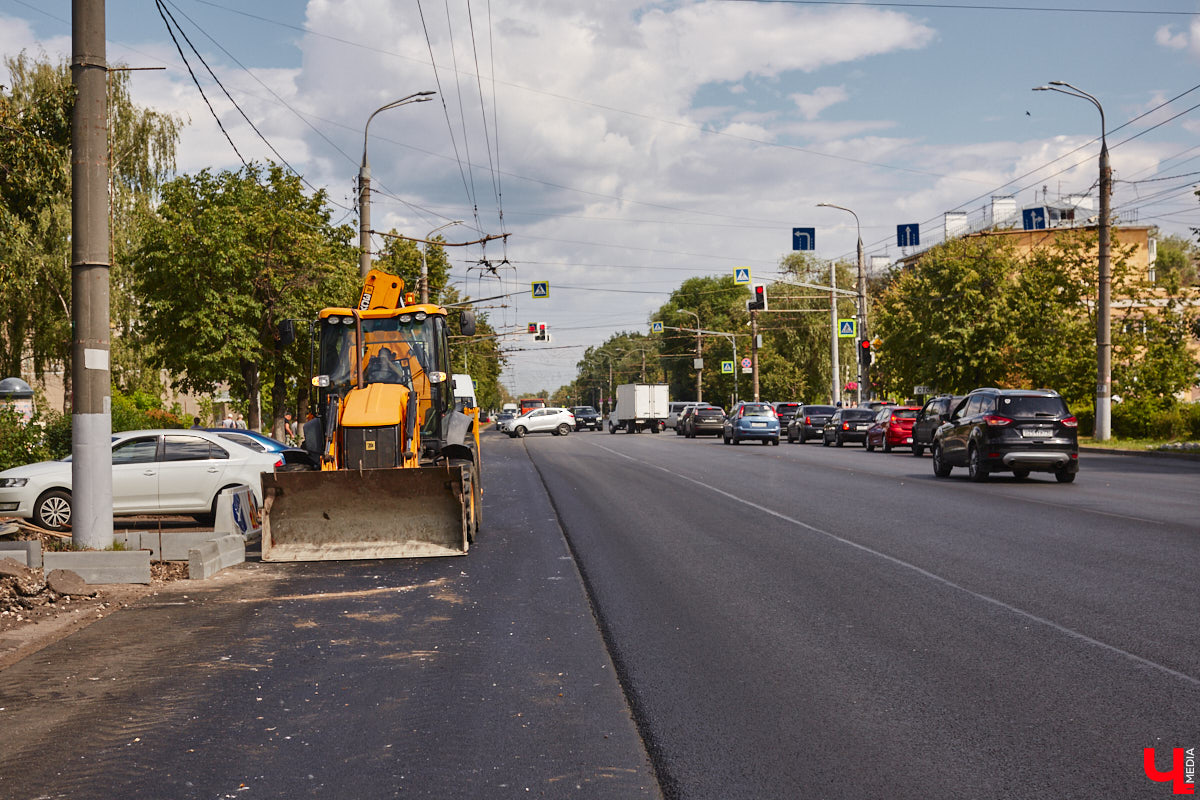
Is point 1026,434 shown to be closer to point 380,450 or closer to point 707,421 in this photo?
point 380,450

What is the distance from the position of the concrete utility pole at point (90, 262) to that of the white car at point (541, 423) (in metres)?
51.8

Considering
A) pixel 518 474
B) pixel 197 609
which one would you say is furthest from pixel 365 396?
pixel 518 474

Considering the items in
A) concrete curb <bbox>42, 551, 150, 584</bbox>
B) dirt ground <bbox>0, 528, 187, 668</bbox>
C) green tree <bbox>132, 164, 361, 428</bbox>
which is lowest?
dirt ground <bbox>0, 528, 187, 668</bbox>

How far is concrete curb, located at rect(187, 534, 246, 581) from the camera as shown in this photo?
10.8m

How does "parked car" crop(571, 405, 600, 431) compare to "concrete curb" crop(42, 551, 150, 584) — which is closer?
"concrete curb" crop(42, 551, 150, 584)

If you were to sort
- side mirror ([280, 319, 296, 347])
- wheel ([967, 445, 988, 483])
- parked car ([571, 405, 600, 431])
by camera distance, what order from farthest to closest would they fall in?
parked car ([571, 405, 600, 431]) → wheel ([967, 445, 988, 483]) → side mirror ([280, 319, 296, 347])

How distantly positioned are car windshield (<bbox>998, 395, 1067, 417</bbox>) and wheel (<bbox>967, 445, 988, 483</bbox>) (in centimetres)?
122

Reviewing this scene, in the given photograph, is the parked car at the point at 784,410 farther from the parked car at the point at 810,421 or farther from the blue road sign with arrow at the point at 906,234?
the blue road sign with arrow at the point at 906,234

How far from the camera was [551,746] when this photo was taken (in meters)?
5.16

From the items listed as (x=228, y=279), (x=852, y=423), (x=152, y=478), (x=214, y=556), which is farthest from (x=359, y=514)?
(x=852, y=423)

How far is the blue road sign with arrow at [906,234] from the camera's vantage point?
4583 centimetres

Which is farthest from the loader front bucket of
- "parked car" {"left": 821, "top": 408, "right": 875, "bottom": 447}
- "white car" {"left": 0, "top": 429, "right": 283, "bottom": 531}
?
"parked car" {"left": 821, "top": 408, "right": 875, "bottom": 447}

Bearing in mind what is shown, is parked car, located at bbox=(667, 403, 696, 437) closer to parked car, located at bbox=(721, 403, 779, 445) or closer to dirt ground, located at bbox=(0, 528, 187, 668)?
parked car, located at bbox=(721, 403, 779, 445)

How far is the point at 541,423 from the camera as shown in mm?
64875
